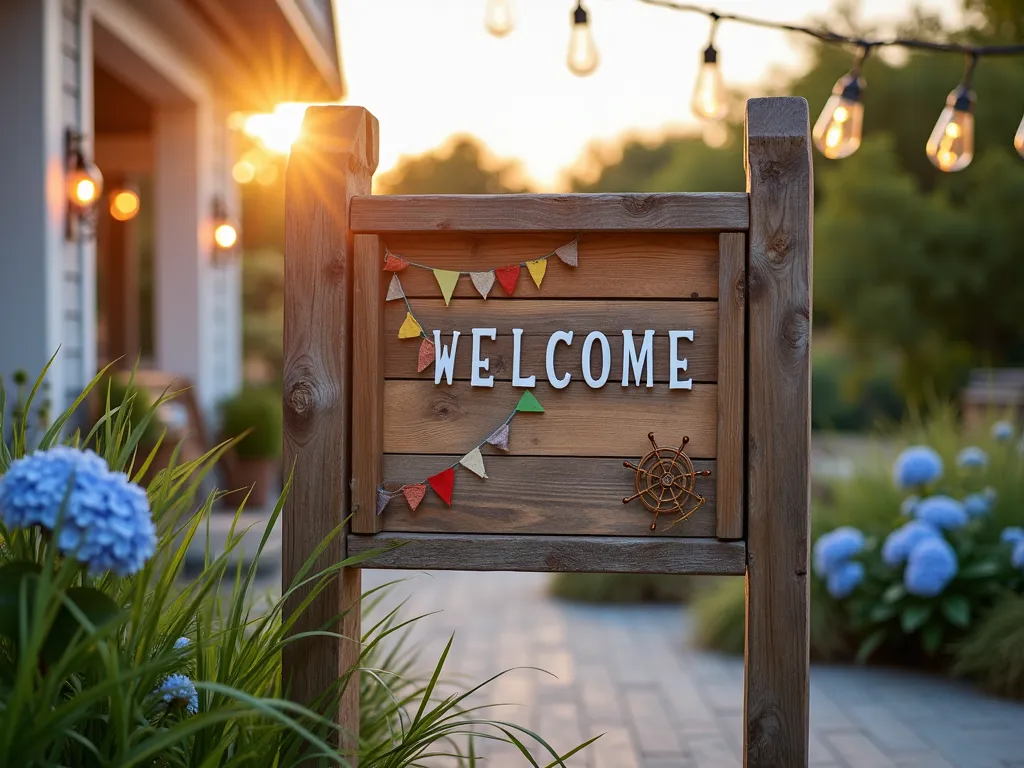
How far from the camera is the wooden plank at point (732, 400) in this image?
1.94 metres

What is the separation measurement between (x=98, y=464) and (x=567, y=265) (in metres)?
0.97

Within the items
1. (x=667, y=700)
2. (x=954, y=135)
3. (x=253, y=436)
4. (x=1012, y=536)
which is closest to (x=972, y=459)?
(x=1012, y=536)

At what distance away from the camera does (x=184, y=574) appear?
5.41 m

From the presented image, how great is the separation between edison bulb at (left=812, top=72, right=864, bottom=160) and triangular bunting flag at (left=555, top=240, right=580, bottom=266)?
2.65 meters

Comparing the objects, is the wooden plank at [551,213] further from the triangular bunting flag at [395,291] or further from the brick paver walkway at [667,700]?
the brick paver walkway at [667,700]

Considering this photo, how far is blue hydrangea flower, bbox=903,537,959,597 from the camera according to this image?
12.7ft

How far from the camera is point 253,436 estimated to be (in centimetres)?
718

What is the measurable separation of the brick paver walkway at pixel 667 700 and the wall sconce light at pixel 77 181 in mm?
2323

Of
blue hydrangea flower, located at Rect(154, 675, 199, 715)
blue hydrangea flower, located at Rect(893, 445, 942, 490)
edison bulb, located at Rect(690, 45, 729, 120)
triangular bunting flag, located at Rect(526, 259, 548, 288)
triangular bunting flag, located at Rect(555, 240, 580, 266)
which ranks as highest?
edison bulb, located at Rect(690, 45, 729, 120)

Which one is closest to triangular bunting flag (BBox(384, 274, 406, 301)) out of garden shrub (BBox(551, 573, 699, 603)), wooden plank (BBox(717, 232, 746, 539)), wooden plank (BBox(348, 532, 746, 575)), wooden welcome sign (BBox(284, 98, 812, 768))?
wooden welcome sign (BBox(284, 98, 812, 768))

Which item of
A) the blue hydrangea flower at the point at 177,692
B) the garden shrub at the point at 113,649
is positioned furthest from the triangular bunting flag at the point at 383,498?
the blue hydrangea flower at the point at 177,692

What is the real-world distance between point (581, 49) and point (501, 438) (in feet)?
9.49

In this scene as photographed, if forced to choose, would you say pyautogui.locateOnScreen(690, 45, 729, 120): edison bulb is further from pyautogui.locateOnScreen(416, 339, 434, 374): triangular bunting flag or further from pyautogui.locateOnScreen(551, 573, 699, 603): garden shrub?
pyautogui.locateOnScreen(416, 339, 434, 374): triangular bunting flag

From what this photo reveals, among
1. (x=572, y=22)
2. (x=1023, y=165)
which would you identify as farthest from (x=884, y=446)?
(x=1023, y=165)
